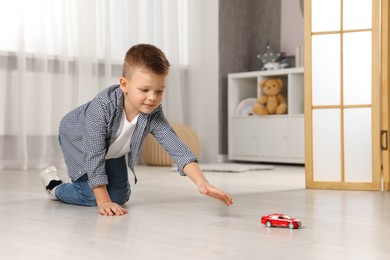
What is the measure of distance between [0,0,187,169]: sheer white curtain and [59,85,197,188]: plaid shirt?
86.0 inches

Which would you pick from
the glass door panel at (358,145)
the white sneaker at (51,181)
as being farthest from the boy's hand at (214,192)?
the glass door panel at (358,145)

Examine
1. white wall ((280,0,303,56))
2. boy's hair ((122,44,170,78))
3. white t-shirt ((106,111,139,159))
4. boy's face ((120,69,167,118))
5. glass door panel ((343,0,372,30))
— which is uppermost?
white wall ((280,0,303,56))

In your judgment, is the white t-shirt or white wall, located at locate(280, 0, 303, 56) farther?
white wall, located at locate(280, 0, 303, 56)

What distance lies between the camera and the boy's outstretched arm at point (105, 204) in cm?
201

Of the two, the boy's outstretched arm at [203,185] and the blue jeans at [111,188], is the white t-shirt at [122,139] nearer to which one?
the blue jeans at [111,188]

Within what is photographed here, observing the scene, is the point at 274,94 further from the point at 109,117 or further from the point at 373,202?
the point at 109,117

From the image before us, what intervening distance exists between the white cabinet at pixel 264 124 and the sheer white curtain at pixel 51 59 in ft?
3.08

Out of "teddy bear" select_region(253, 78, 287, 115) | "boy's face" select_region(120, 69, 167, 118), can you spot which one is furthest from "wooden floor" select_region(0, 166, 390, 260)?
"teddy bear" select_region(253, 78, 287, 115)

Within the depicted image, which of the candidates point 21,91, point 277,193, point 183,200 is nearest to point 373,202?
point 277,193

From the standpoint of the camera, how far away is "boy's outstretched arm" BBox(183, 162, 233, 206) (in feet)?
6.24

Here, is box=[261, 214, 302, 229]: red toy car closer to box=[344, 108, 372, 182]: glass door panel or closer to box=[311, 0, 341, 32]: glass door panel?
box=[344, 108, 372, 182]: glass door panel

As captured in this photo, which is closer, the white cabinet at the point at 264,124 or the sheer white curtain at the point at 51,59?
Answer: the sheer white curtain at the point at 51,59

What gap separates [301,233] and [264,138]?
3.56 meters

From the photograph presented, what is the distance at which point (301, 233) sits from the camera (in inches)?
65.6
